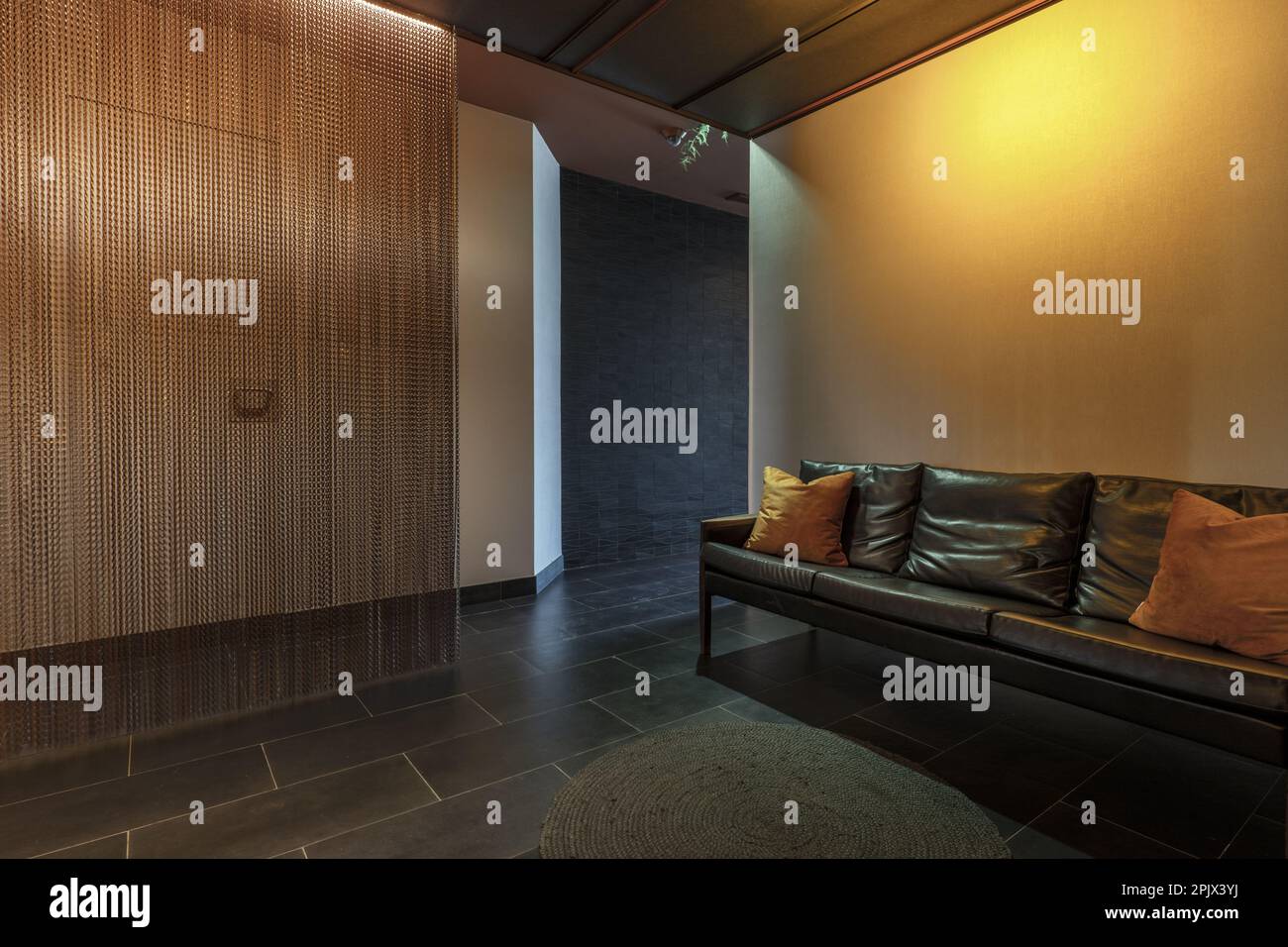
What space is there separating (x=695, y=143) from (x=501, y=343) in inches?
81.2

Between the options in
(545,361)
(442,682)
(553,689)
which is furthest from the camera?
(545,361)

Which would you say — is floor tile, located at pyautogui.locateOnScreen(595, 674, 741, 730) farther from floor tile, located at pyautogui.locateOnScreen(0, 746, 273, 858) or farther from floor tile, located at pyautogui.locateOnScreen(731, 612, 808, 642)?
floor tile, located at pyautogui.locateOnScreen(0, 746, 273, 858)

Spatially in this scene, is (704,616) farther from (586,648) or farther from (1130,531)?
(1130,531)

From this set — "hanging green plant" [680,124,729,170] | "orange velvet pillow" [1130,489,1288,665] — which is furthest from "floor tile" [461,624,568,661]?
"hanging green plant" [680,124,729,170]

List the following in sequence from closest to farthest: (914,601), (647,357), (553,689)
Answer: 1. (914,601)
2. (553,689)
3. (647,357)

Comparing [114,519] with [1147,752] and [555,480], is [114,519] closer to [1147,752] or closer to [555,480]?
[555,480]

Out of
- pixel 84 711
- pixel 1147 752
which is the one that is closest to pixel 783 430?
pixel 1147 752

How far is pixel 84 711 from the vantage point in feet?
8.32

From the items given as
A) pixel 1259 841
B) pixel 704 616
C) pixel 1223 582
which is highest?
pixel 1223 582

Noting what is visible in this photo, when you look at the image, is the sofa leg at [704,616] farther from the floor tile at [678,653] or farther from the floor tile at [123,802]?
the floor tile at [123,802]

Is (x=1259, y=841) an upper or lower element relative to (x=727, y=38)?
lower

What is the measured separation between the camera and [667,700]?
9.64 ft

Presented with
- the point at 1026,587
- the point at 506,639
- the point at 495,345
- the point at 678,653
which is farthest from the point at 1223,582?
the point at 495,345
